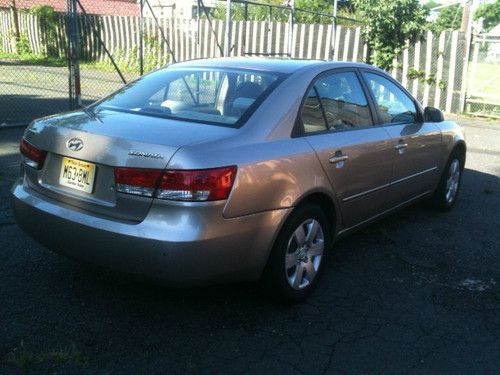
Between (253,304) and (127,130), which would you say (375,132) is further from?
(127,130)

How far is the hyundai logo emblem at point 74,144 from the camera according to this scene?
334cm

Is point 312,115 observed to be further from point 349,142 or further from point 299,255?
point 299,255

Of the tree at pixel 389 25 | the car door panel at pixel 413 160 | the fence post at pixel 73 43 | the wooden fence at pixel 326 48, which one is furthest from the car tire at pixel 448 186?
the tree at pixel 389 25

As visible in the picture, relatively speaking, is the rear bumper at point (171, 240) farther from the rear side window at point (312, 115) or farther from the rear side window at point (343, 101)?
the rear side window at point (343, 101)

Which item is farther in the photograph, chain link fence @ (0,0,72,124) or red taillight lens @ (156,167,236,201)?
chain link fence @ (0,0,72,124)

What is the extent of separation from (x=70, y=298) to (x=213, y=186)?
137 centimetres

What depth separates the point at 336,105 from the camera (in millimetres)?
4266

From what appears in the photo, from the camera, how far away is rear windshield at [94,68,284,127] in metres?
3.72

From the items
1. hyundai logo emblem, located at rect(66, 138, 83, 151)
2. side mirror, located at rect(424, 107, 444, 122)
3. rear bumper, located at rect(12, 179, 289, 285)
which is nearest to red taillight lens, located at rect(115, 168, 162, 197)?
rear bumper, located at rect(12, 179, 289, 285)

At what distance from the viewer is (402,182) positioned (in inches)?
197

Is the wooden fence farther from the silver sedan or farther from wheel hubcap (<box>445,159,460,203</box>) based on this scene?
the silver sedan

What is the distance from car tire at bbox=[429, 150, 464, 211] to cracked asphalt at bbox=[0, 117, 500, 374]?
1.18m

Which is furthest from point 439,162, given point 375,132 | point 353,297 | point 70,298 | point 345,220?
point 70,298

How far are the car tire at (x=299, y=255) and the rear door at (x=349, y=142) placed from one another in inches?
11.9
